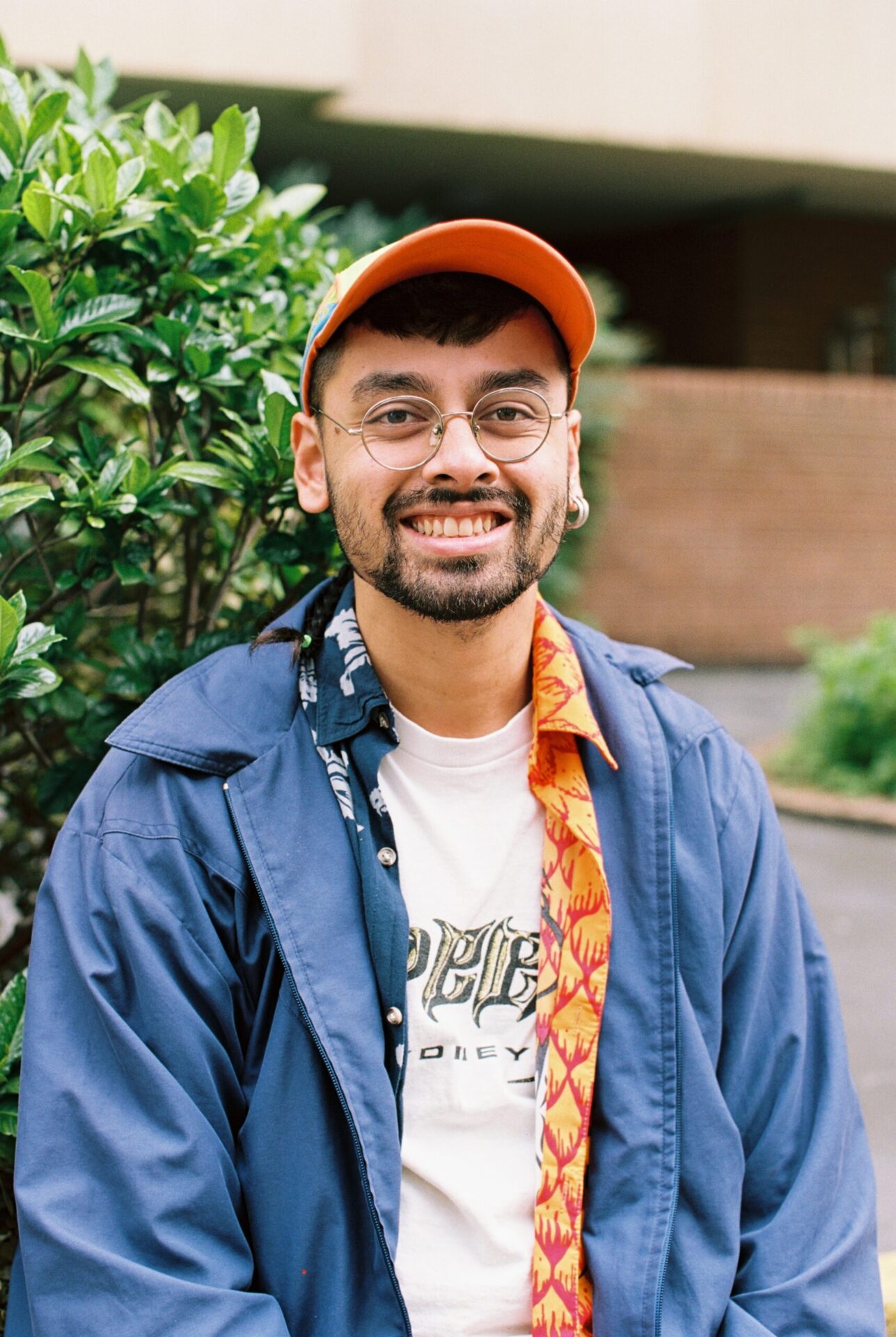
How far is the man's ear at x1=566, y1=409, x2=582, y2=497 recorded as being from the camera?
2156 millimetres

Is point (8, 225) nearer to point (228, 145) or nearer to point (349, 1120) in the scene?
point (228, 145)

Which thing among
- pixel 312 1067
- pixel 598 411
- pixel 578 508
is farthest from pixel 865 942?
pixel 598 411

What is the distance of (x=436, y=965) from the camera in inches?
76.3

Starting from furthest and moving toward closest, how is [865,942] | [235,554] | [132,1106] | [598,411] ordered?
1. [598,411]
2. [865,942]
3. [235,554]
4. [132,1106]

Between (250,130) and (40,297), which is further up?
(250,130)

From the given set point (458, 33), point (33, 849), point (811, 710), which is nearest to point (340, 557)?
point (33, 849)

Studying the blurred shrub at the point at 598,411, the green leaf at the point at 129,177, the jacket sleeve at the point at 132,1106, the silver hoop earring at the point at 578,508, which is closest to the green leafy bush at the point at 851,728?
the blurred shrub at the point at 598,411

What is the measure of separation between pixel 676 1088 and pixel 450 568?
79 cm

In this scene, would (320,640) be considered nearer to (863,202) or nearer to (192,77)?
(192,77)

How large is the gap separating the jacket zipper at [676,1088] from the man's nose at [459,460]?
51cm

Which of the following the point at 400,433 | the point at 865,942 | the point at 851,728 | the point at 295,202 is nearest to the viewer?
the point at 400,433

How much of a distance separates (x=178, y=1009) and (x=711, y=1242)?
31.6 inches

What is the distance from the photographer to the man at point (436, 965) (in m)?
1.72

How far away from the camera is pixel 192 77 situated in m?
11.2
